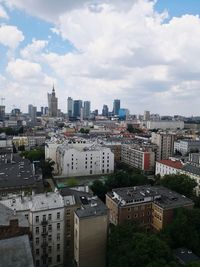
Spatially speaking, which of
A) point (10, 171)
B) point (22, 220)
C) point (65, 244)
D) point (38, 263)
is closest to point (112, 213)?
point (65, 244)

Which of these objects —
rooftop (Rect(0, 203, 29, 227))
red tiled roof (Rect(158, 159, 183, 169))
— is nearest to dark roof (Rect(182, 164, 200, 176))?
red tiled roof (Rect(158, 159, 183, 169))

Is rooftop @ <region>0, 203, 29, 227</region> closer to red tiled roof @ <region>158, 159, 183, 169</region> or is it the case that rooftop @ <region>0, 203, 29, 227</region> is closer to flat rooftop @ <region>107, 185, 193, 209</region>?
flat rooftop @ <region>107, 185, 193, 209</region>

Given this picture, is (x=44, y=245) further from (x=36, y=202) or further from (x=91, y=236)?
(x=91, y=236)

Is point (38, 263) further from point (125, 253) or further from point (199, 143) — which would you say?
point (199, 143)

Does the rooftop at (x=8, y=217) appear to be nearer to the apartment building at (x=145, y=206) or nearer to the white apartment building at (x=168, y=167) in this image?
the apartment building at (x=145, y=206)

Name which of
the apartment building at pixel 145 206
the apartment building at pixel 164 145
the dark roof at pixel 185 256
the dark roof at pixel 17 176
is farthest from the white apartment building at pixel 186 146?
the dark roof at pixel 185 256
